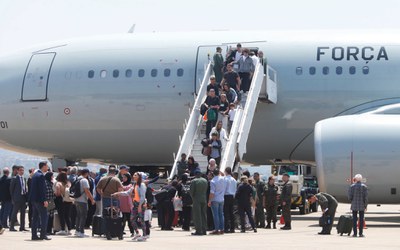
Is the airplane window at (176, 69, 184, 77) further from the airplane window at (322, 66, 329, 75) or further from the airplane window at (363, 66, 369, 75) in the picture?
the airplane window at (363, 66, 369, 75)

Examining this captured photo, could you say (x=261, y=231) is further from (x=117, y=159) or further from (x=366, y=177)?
(x=117, y=159)

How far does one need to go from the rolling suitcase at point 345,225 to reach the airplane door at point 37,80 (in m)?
12.5

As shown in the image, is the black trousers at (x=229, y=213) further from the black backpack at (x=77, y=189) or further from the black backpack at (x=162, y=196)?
the black backpack at (x=77, y=189)

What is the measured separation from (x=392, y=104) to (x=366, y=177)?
13.4 feet

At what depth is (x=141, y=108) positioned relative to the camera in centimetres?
3131

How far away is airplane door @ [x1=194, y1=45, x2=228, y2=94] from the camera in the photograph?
31.0 metres

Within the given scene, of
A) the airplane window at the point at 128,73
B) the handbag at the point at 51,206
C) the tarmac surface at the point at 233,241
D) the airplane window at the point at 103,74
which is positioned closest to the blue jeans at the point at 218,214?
the tarmac surface at the point at 233,241

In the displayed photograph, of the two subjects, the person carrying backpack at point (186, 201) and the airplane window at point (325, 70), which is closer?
the person carrying backpack at point (186, 201)

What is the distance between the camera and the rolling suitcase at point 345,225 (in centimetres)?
2272

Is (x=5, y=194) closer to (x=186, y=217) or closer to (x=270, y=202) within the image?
(x=186, y=217)

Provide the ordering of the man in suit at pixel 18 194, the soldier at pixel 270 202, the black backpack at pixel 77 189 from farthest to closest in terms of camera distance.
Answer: the soldier at pixel 270 202, the man in suit at pixel 18 194, the black backpack at pixel 77 189

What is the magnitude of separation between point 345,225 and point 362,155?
14.3 ft

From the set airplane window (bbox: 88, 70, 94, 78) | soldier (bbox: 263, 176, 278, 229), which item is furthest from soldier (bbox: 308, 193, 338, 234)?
airplane window (bbox: 88, 70, 94, 78)

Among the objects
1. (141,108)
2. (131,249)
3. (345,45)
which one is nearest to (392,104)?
(345,45)
